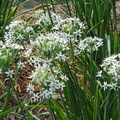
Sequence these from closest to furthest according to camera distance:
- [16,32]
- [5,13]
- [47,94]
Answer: [47,94], [16,32], [5,13]

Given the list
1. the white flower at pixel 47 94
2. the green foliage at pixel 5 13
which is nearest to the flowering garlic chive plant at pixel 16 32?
the white flower at pixel 47 94

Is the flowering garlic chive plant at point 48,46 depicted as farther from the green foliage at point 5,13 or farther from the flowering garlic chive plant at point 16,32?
the green foliage at point 5,13

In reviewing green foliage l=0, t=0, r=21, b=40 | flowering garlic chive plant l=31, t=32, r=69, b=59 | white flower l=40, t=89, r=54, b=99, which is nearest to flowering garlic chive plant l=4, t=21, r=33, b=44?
flowering garlic chive plant l=31, t=32, r=69, b=59

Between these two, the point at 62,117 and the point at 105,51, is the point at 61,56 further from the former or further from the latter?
the point at 105,51

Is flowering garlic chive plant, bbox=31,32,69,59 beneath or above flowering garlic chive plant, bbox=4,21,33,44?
beneath

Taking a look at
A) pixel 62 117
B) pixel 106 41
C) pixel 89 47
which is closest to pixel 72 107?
pixel 62 117

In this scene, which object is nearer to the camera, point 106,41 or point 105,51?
point 105,51

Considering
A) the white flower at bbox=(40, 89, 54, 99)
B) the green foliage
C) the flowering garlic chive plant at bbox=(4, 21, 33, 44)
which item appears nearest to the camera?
the white flower at bbox=(40, 89, 54, 99)

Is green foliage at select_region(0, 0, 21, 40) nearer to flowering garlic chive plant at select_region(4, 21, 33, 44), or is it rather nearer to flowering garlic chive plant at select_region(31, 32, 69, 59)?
flowering garlic chive plant at select_region(4, 21, 33, 44)

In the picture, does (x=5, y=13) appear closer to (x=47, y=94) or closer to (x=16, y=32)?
(x=16, y=32)

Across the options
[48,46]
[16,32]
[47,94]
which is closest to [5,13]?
[16,32]

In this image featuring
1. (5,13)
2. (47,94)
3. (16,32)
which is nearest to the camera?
(47,94)
